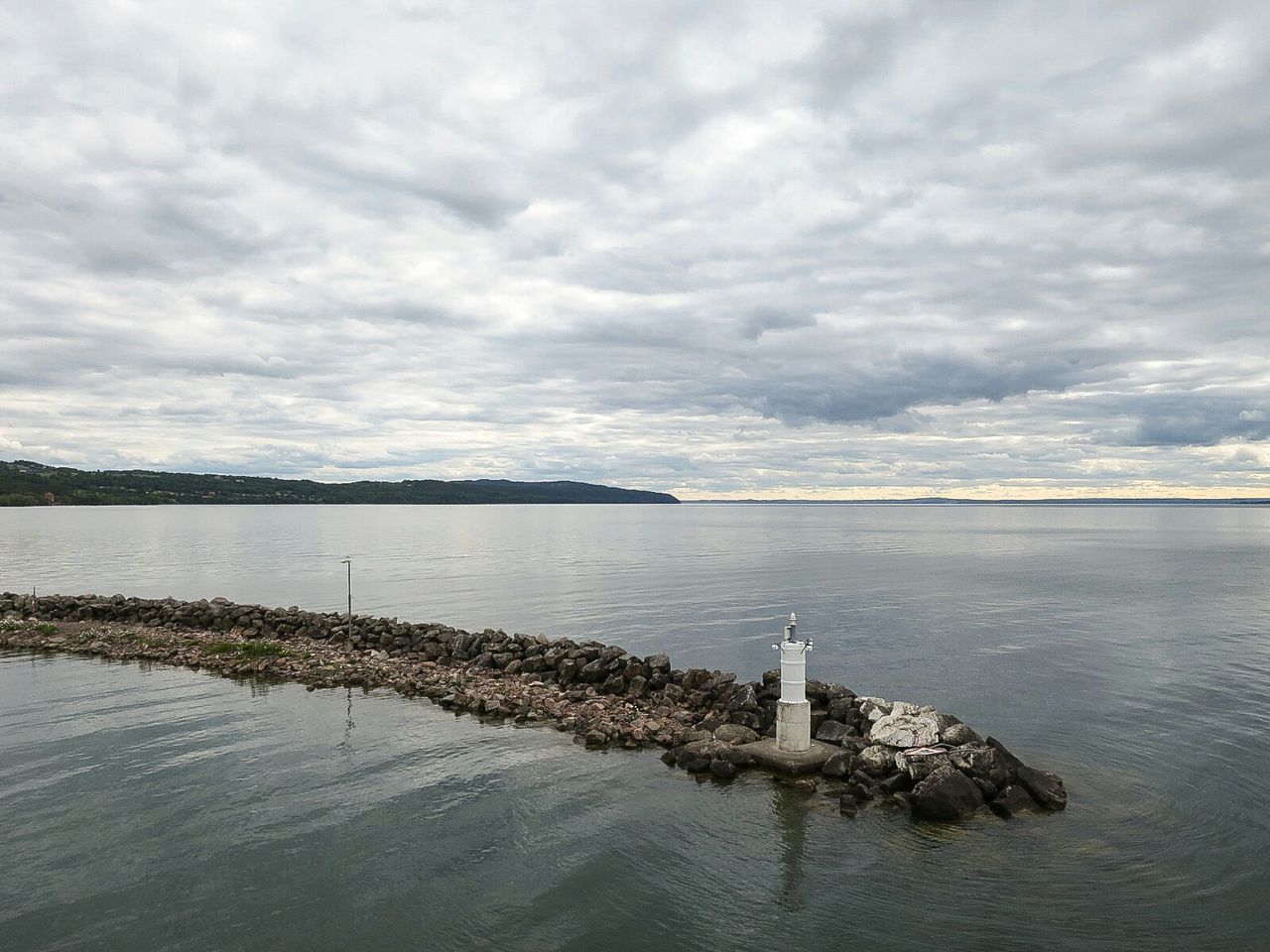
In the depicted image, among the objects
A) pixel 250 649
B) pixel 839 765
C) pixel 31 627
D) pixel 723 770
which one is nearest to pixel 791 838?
pixel 723 770

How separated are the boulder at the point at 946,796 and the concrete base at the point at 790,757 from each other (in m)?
1.96

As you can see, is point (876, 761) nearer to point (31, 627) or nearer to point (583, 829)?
point (583, 829)

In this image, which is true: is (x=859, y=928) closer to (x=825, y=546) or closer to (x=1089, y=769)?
(x=1089, y=769)

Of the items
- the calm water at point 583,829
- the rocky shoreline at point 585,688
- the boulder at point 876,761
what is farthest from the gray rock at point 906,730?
the calm water at point 583,829

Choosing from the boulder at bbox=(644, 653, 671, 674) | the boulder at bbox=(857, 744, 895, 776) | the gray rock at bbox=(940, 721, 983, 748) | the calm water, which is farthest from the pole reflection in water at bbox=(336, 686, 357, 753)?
the gray rock at bbox=(940, 721, 983, 748)

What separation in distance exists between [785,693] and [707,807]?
9.68 ft

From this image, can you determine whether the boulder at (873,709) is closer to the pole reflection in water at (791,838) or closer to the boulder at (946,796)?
the boulder at (946,796)

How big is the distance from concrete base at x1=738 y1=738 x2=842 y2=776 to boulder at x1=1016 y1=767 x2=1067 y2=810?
3.22m

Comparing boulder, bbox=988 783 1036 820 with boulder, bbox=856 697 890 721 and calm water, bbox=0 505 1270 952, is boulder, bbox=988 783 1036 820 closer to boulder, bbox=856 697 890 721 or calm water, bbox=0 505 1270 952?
calm water, bbox=0 505 1270 952

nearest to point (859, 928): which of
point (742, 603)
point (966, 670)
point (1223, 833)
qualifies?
point (1223, 833)

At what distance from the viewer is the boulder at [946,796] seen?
1254 cm

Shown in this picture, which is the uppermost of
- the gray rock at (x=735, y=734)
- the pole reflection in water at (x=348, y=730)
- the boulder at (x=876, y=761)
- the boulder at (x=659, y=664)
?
the boulder at (x=659, y=664)

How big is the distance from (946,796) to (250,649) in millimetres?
21448

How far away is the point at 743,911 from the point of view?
32.6 ft
